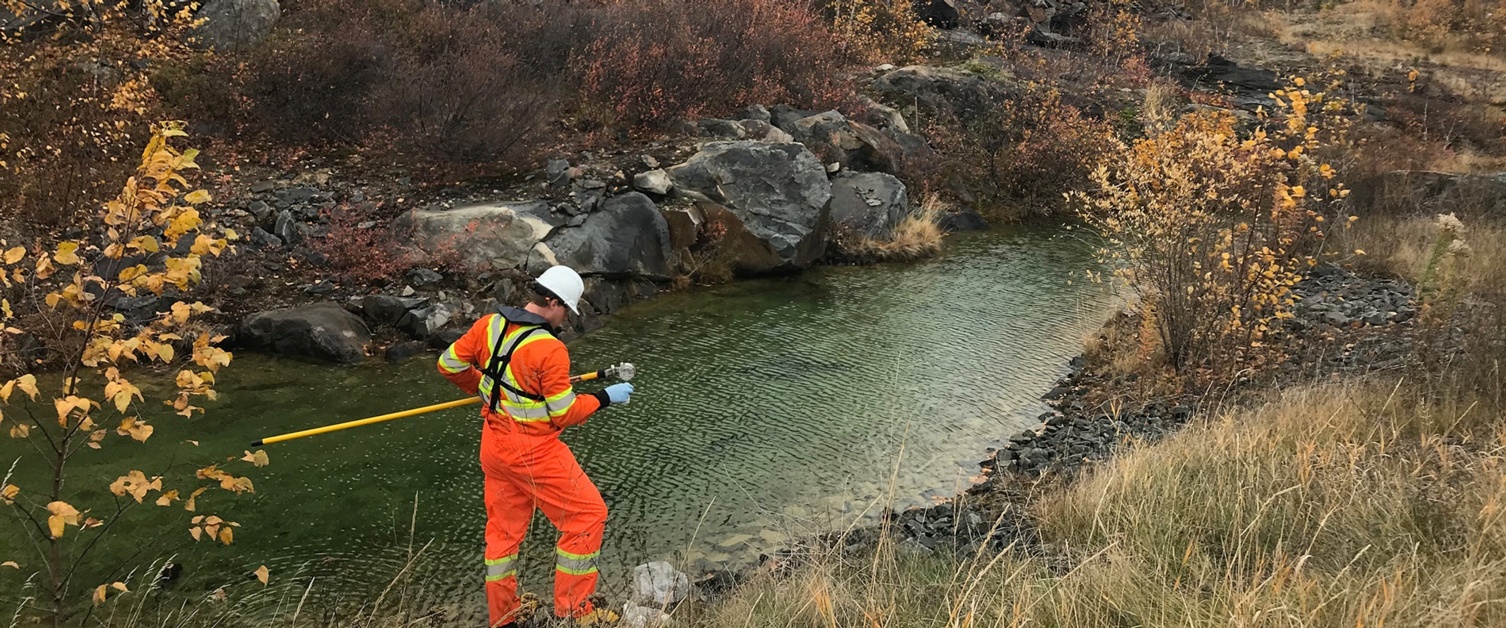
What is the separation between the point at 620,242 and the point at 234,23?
741cm

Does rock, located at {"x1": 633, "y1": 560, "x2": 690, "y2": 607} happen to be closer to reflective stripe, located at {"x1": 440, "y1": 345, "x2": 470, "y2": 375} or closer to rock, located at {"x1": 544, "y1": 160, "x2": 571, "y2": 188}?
reflective stripe, located at {"x1": 440, "y1": 345, "x2": 470, "y2": 375}

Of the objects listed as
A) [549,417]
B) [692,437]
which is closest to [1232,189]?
[692,437]

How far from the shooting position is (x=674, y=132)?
13.6 metres

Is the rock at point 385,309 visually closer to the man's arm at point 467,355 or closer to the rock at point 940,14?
the man's arm at point 467,355

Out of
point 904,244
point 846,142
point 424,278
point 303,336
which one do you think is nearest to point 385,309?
point 424,278

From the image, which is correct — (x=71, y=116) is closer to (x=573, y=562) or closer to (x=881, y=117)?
(x=573, y=562)

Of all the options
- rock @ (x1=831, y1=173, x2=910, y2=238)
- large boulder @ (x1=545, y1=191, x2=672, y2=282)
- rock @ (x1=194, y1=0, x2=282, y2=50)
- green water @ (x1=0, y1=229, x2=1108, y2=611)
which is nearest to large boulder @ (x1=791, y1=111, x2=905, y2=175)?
rock @ (x1=831, y1=173, x2=910, y2=238)

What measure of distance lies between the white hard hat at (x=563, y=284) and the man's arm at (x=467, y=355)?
1.05ft

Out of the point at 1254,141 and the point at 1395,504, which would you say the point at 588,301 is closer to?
the point at 1254,141

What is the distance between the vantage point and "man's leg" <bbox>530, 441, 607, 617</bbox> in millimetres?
4223

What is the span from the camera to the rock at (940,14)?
27.0 meters

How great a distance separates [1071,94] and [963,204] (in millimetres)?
6817

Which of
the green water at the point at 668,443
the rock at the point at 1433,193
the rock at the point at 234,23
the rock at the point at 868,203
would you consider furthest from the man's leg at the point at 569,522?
the rock at the point at 1433,193

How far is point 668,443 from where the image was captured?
22.3 ft
